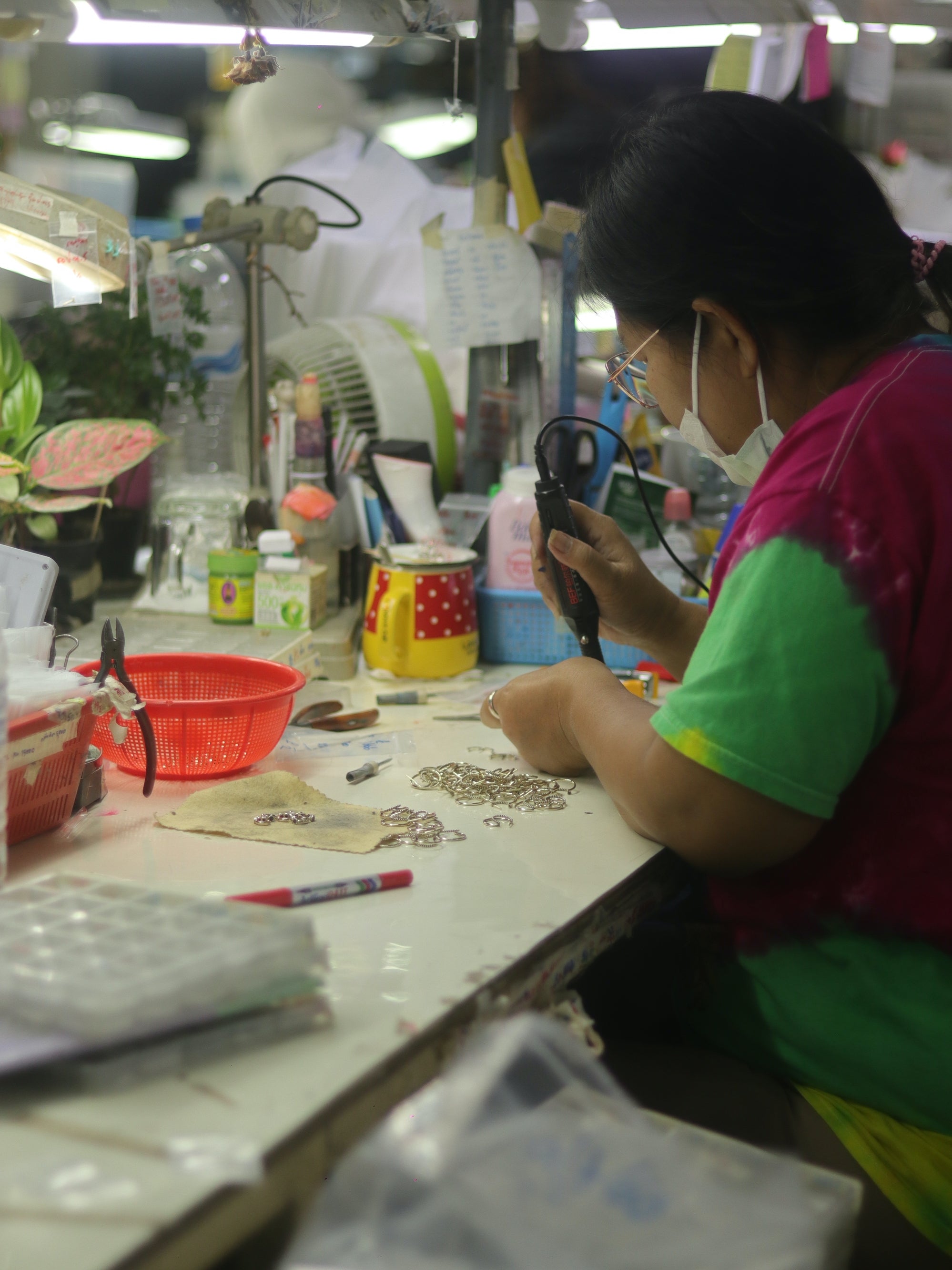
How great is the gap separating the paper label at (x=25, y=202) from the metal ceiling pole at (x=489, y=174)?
818 mm

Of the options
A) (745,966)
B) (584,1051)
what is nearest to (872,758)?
(745,966)

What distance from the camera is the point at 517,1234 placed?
49cm

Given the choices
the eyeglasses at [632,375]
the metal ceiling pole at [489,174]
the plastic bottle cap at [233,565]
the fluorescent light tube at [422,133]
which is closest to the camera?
the eyeglasses at [632,375]

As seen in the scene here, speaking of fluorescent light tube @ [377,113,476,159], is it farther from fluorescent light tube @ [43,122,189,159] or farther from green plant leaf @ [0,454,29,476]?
green plant leaf @ [0,454,29,476]

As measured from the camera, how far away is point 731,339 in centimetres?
95

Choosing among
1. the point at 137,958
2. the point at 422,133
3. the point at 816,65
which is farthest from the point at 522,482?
the point at 422,133

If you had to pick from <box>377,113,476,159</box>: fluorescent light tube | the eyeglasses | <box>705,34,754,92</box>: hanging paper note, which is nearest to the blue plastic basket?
the eyeglasses

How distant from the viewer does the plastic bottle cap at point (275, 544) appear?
156 cm

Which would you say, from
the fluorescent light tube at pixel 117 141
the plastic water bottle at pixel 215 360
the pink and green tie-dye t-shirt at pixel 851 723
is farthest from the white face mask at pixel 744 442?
the fluorescent light tube at pixel 117 141

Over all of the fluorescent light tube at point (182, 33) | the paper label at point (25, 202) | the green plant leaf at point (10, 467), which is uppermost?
the fluorescent light tube at point (182, 33)

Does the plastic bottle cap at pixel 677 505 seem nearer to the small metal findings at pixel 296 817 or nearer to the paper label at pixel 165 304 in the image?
the paper label at pixel 165 304

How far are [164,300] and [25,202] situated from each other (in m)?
0.52

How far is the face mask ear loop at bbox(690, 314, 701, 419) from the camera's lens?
96cm

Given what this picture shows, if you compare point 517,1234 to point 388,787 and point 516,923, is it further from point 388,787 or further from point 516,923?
point 388,787
